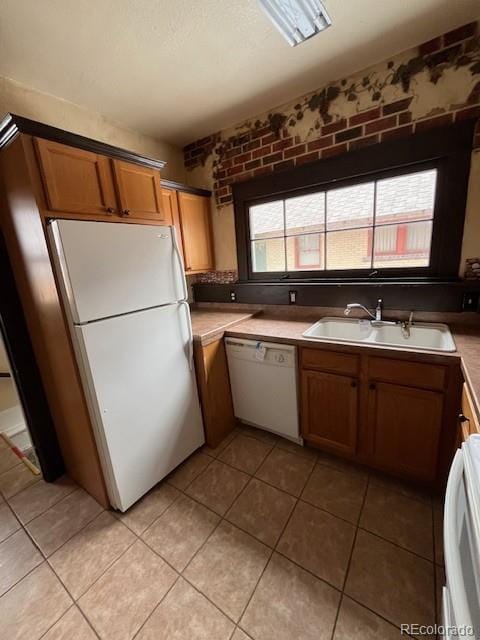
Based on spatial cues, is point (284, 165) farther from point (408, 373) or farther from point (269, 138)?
point (408, 373)

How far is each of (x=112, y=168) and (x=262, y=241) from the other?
1335mm

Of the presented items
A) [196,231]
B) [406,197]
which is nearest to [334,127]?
[406,197]

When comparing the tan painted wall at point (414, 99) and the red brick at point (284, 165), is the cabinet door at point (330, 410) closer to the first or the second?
the tan painted wall at point (414, 99)

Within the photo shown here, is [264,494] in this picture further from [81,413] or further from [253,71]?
[253,71]

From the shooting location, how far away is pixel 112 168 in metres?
1.49

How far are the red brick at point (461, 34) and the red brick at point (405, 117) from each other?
330mm

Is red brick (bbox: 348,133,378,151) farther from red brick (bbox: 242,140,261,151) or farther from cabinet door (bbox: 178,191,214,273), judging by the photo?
cabinet door (bbox: 178,191,214,273)

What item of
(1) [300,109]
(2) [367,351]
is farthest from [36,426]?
(1) [300,109]

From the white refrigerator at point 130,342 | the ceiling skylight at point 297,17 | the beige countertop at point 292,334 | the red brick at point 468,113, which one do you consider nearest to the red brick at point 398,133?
the red brick at point 468,113

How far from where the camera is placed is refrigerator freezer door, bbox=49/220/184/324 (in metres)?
1.24

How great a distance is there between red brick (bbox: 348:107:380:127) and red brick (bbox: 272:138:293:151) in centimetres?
44

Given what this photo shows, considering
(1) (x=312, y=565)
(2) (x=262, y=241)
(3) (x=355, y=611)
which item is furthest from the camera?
(2) (x=262, y=241)

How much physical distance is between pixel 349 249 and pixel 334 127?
0.85 metres

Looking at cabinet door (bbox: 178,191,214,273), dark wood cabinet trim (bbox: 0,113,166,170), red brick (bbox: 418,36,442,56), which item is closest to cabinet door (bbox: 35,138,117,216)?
dark wood cabinet trim (bbox: 0,113,166,170)
